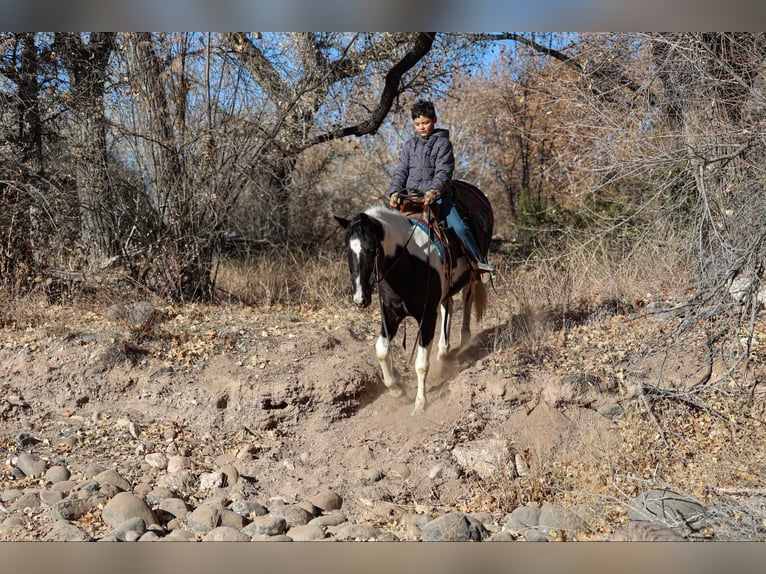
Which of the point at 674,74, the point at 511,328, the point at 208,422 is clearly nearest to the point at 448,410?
the point at 511,328

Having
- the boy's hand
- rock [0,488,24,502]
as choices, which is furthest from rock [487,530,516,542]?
rock [0,488,24,502]

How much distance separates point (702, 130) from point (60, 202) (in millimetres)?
8118

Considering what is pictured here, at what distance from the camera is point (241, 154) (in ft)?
32.5

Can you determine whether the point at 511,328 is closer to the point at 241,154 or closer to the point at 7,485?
the point at 241,154

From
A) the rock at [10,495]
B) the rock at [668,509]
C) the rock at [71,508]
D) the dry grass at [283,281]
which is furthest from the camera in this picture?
the dry grass at [283,281]

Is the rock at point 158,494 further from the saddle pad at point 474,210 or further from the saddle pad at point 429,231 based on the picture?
the saddle pad at point 474,210

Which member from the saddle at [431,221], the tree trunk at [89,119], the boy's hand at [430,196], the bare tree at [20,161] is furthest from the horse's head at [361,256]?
the bare tree at [20,161]

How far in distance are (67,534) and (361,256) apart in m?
2.97

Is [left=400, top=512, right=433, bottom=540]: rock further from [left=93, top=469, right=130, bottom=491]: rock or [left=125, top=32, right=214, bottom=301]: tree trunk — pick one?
[left=125, top=32, right=214, bottom=301]: tree trunk

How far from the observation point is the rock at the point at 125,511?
5.33m

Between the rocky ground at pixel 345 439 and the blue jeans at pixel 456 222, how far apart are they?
4.32 feet

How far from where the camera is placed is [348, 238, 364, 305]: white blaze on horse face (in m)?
5.89

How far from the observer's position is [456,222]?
7426 mm
